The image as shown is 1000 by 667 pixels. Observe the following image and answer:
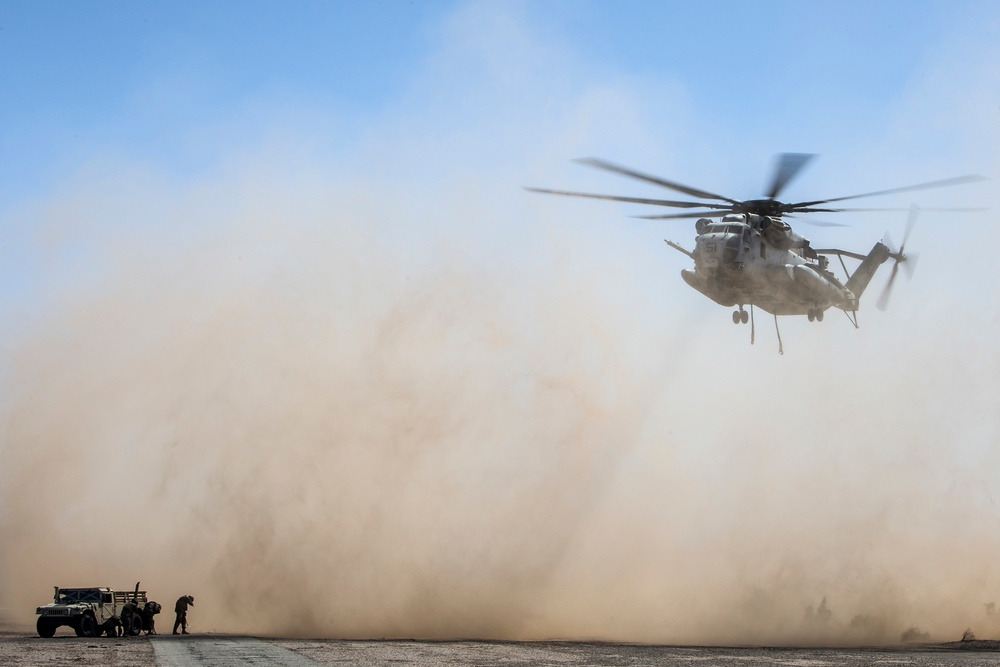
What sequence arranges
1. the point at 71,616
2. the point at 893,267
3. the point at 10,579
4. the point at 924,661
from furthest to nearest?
the point at 10,579 < the point at 893,267 < the point at 71,616 < the point at 924,661

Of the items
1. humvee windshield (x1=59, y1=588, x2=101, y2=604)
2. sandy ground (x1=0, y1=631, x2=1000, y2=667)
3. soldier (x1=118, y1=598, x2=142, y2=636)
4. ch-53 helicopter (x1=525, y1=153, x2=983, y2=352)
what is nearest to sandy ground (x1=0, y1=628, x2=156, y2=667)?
sandy ground (x1=0, y1=631, x2=1000, y2=667)

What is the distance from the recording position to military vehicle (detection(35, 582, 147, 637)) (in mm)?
39594

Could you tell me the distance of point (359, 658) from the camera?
2986 cm

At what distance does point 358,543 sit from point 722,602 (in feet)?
59.7

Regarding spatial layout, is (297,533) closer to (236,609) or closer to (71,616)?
(236,609)

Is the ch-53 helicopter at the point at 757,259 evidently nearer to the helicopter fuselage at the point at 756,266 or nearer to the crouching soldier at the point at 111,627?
the helicopter fuselage at the point at 756,266

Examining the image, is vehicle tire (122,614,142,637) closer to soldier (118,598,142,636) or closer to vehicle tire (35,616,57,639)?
soldier (118,598,142,636)

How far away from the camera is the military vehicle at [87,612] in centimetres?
3959

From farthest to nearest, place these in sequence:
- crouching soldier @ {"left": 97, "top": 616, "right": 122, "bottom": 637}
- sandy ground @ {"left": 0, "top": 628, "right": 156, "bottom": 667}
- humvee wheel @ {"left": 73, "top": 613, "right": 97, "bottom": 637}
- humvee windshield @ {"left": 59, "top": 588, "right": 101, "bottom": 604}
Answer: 1. crouching soldier @ {"left": 97, "top": 616, "right": 122, "bottom": 637}
2. humvee windshield @ {"left": 59, "top": 588, "right": 101, "bottom": 604}
3. humvee wheel @ {"left": 73, "top": 613, "right": 97, "bottom": 637}
4. sandy ground @ {"left": 0, "top": 628, "right": 156, "bottom": 667}

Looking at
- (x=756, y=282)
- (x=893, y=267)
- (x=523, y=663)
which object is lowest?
(x=523, y=663)

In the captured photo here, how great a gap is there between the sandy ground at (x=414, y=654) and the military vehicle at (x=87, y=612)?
0.60 metres

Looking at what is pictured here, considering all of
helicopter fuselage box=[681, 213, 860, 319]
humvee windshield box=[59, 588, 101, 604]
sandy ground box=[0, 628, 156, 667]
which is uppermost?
helicopter fuselage box=[681, 213, 860, 319]

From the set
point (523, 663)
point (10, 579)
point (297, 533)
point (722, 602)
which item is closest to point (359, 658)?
point (523, 663)

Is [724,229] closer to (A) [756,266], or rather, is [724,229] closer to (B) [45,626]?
(A) [756,266]
